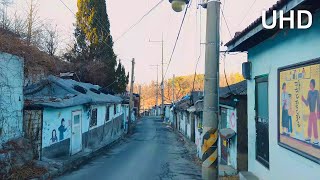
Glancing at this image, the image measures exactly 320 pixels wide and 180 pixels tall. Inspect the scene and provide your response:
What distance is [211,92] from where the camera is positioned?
20.9ft

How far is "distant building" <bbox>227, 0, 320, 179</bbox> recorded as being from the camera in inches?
203

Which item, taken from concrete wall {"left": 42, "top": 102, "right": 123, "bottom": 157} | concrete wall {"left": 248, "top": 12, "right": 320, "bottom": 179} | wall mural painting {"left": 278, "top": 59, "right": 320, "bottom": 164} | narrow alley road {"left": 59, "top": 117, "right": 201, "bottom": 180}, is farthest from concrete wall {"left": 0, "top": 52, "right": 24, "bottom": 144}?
wall mural painting {"left": 278, "top": 59, "right": 320, "bottom": 164}

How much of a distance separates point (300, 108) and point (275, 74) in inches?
60.5

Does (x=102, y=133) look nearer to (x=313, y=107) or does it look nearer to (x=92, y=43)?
(x=92, y=43)

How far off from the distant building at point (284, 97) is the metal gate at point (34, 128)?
7.68 metres

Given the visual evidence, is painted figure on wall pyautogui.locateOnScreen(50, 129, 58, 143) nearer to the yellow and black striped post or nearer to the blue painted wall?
the blue painted wall

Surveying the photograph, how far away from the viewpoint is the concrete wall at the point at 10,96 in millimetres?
10977

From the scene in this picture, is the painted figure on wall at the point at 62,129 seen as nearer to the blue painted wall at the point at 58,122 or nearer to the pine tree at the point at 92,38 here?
the blue painted wall at the point at 58,122

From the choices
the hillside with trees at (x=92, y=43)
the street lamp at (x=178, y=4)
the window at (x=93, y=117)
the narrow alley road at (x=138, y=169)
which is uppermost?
the hillside with trees at (x=92, y=43)

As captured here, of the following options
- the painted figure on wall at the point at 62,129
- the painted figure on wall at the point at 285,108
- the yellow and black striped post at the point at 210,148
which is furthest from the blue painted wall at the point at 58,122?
the painted figure on wall at the point at 285,108

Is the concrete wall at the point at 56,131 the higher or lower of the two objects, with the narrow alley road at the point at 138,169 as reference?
higher

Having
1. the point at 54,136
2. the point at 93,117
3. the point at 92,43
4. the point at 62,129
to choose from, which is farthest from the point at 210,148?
the point at 92,43

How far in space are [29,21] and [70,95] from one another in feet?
46.8

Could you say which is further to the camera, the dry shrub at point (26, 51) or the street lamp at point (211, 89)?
the dry shrub at point (26, 51)
